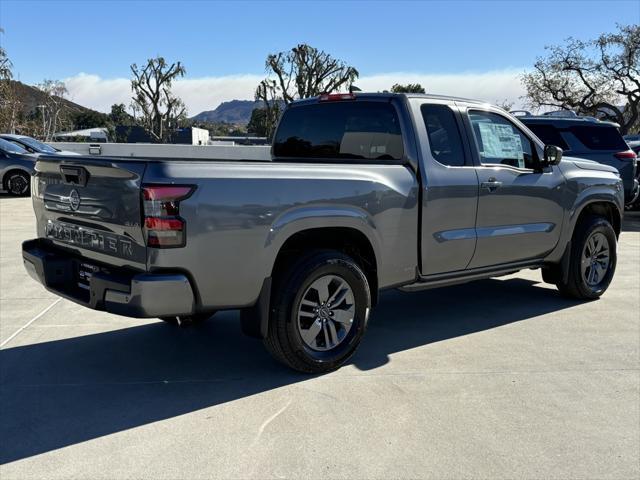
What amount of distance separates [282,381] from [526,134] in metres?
3.24

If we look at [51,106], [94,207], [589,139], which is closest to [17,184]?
[589,139]

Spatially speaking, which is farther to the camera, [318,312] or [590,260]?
[590,260]

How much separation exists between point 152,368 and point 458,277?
98.2 inches

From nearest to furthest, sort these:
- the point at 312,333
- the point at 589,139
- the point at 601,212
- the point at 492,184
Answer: the point at 312,333
the point at 492,184
the point at 601,212
the point at 589,139

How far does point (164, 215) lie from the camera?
342 cm

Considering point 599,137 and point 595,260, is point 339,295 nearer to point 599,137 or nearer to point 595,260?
point 595,260

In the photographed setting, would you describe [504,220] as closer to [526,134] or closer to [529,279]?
[526,134]

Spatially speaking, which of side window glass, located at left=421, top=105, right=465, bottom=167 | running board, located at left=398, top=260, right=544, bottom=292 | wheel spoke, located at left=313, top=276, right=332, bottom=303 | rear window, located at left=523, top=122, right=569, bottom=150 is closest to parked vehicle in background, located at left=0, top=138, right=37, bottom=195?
rear window, located at left=523, top=122, right=569, bottom=150

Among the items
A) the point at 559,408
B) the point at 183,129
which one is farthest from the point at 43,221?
the point at 183,129

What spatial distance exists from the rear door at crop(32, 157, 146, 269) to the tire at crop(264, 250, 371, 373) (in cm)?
96

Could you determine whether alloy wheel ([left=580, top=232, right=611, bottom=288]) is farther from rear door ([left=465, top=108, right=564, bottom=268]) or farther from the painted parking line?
the painted parking line

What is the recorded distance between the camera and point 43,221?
440cm

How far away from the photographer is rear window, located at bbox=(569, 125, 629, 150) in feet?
37.2

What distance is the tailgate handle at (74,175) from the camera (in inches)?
150
